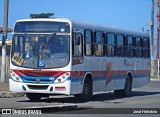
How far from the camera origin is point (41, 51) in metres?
18.2

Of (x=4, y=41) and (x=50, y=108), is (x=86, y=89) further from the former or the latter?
(x=4, y=41)

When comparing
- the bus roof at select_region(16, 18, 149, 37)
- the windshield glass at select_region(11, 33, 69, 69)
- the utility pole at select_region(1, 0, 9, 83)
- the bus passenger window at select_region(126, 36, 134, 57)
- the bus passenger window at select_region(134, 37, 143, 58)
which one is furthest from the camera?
the utility pole at select_region(1, 0, 9, 83)

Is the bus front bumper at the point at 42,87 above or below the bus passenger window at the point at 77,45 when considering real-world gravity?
below

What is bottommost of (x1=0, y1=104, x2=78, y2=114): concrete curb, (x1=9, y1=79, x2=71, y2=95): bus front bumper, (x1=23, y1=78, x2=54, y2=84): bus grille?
(x1=0, y1=104, x2=78, y2=114): concrete curb

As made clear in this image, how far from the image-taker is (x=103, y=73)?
2116 centimetres

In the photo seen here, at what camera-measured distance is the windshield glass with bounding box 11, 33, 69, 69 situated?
18062 millimetres

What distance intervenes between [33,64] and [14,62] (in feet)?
2.85

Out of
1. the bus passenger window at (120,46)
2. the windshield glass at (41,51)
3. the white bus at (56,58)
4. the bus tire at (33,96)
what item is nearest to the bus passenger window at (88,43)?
the white bus at (56,58)

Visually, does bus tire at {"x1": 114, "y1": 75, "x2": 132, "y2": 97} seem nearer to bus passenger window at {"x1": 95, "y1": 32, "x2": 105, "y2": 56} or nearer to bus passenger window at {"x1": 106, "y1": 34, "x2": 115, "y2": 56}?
bus passenger window at {"x1": 106, "y1": 34, "x2": 115, "y2": 56}

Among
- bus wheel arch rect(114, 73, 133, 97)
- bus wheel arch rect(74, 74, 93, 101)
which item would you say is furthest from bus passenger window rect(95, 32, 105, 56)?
bus wheel arch rect(114, 73, 133, 97)

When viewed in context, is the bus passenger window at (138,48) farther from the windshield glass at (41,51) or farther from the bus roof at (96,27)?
the windshield glass at (41,51)

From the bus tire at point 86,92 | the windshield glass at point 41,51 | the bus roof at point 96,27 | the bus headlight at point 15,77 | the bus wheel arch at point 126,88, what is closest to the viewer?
the windshield glass at point 41,51

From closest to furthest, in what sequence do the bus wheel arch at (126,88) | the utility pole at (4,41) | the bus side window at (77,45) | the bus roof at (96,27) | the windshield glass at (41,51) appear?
1. the windshield glass at (41,51)
2. the bus side window at (77,45)
3. the bus roof at (96,27)
4. the bus wheel arch at (126,88)
5. the utility pole at (4,41)

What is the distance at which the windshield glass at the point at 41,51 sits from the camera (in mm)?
18062
